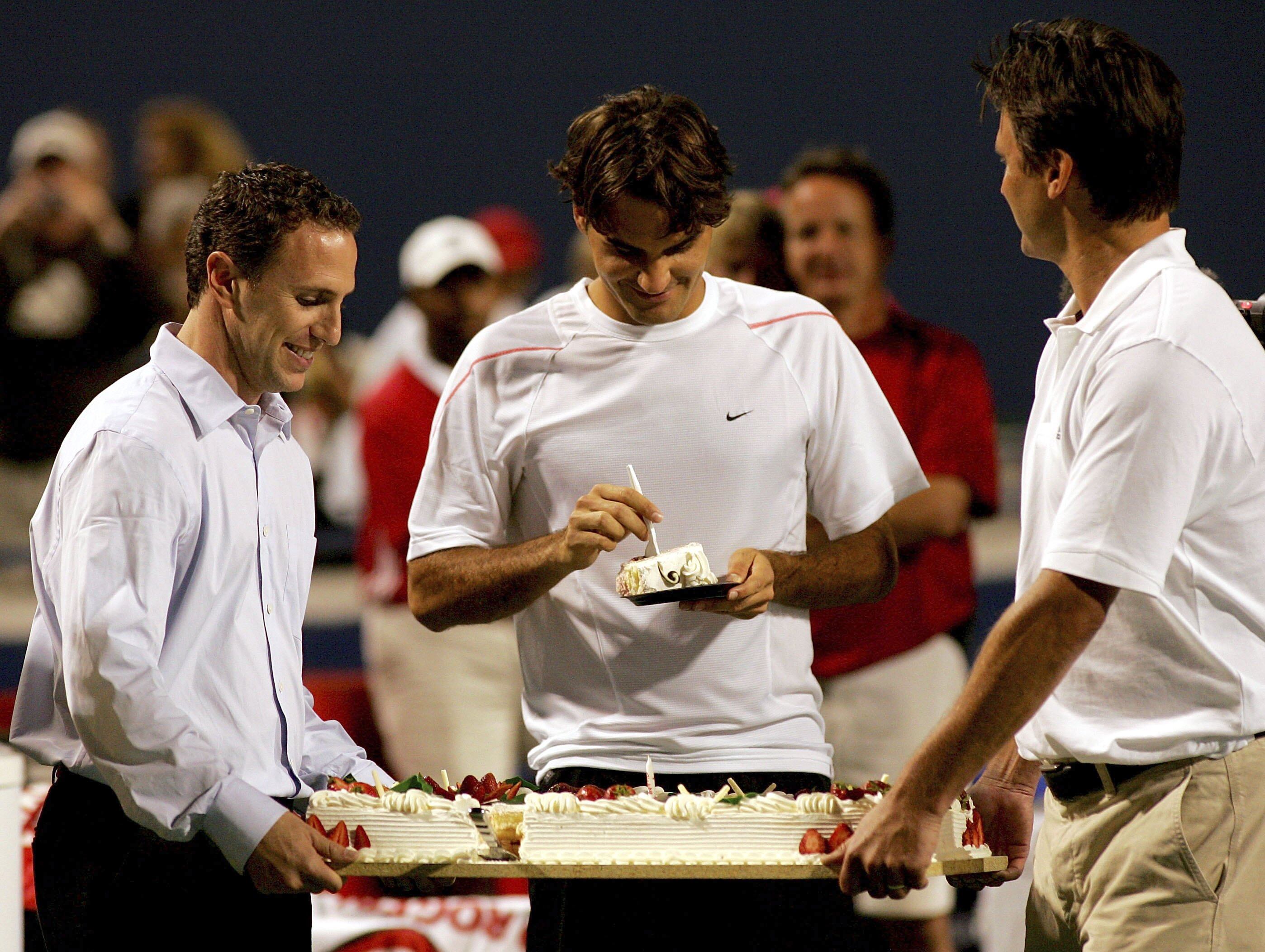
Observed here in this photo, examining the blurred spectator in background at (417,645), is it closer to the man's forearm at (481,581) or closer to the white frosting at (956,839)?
the man's forearm at (481,581)

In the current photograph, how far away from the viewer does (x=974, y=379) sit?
12.7ft

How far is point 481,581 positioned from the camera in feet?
7.94

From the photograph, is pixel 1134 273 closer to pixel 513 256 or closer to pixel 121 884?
pixel 121 884

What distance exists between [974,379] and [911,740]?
35.8 inches

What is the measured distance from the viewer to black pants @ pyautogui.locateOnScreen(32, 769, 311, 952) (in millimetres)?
2092

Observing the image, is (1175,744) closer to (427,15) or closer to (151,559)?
(151,559)

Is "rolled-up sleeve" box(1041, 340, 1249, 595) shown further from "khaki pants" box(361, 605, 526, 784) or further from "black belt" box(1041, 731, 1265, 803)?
"khaki pants" box(361, 605, 526, 784)

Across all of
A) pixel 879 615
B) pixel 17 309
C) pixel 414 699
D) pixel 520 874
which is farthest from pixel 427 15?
pixel 520 874

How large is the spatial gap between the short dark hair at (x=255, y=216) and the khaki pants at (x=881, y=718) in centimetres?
193

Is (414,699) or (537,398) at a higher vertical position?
(537,398)

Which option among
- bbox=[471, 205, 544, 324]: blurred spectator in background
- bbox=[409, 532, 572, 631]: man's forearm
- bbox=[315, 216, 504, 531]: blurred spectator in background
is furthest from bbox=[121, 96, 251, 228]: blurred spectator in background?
bbox=[409, 532, 572, 631]: man's forearm

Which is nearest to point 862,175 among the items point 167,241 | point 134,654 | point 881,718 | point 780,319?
point 881,718

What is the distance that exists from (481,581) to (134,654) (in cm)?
59

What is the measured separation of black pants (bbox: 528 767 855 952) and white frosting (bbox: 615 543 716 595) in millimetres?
447
